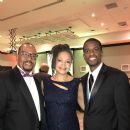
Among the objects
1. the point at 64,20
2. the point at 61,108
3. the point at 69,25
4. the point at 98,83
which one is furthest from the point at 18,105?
the point at 69,25

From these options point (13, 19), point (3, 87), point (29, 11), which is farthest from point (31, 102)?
point (13, 19)

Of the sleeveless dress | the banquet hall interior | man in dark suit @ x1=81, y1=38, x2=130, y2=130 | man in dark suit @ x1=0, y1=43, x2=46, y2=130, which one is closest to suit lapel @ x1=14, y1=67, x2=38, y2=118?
man in dark suit @ x1=0, y1=43, x2=46, y2=130

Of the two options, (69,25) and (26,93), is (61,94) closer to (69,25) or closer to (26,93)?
(26,93)

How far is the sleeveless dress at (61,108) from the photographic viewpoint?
249 centimetres

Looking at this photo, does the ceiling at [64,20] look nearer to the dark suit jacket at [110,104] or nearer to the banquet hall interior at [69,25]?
the banquet hall interior at [69,25]

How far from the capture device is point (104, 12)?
26.6 ft

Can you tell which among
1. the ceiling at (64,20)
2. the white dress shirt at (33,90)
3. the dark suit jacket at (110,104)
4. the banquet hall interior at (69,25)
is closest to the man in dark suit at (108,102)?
the dark suit jacket at (110,104)

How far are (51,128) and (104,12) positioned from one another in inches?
248

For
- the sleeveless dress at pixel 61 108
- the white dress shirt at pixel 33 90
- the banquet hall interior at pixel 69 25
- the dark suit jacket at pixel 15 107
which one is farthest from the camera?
the banquet hall interior at pixel 69 25

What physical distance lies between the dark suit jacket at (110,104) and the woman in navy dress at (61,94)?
27cm

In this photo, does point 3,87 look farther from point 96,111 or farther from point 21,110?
point 96,111

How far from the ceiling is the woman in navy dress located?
447 cm

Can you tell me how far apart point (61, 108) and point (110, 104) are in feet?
1.77

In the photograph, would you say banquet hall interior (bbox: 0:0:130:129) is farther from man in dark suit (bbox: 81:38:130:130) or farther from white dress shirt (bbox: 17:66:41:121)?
man in dark suit (bbox: 81:38:130:130)
